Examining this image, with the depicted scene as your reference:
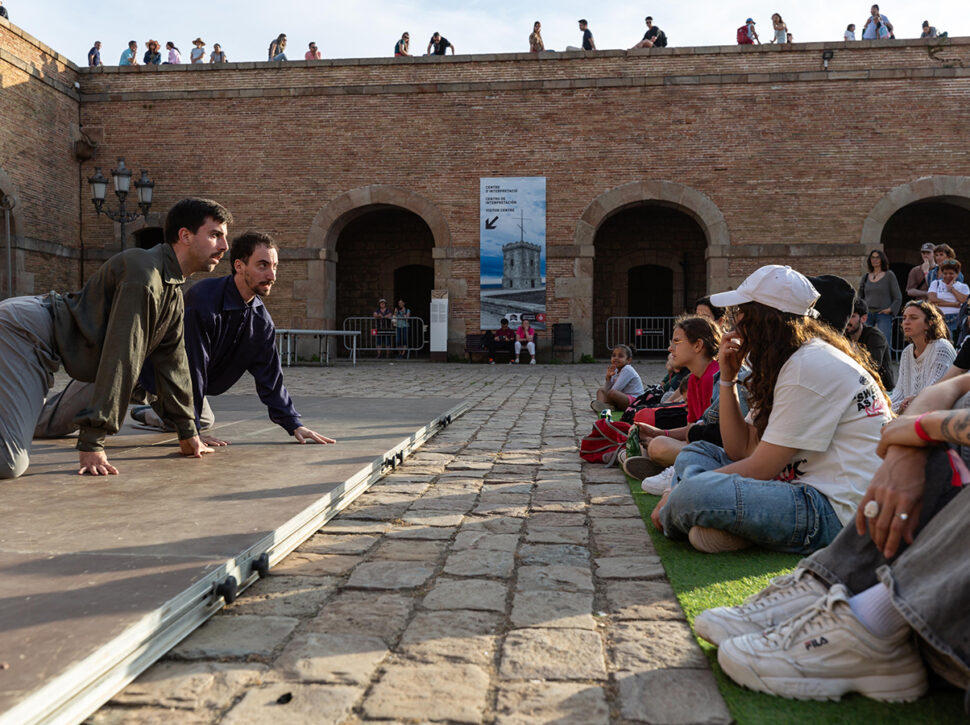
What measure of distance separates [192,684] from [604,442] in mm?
3865

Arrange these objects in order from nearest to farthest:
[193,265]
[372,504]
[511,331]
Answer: [372,504] < [193,265] < [511,331]

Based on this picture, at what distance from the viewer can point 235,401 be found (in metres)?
9.05

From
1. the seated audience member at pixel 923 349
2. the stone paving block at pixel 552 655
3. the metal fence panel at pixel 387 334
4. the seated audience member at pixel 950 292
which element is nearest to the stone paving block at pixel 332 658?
the stone paving block at pixel 552 655

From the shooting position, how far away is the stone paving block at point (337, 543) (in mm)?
Result: 3236

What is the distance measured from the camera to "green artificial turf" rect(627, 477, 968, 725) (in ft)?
6.09

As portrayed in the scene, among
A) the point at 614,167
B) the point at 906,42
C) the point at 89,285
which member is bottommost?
the point at 89,285

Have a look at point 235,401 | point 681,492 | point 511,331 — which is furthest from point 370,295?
point 681,492

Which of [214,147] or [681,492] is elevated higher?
[214,147]

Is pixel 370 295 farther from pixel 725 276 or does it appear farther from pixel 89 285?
pixel 89 285

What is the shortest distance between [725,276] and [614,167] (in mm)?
A: 3654

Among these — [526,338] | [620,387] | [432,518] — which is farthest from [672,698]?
[526,338]

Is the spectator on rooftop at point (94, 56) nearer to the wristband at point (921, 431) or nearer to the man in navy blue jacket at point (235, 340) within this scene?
the man in navy blue jacket at point (235, 340)

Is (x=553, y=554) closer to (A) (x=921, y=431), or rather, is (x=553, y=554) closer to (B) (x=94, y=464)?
(A) (x=921, y=431)

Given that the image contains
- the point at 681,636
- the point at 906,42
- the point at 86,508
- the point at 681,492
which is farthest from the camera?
the point at 906,42
